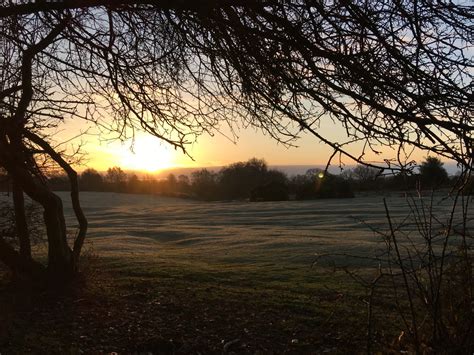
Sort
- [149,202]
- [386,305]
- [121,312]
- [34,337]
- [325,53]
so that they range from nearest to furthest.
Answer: [325,53] < [34,337] < [121,312] < [386,305] < [149,202]

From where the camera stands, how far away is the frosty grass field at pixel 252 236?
55.5 ft

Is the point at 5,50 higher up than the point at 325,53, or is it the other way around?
the point at 5,50

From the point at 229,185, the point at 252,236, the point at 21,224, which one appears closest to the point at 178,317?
the point at 21,224

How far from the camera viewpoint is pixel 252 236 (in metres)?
26.1

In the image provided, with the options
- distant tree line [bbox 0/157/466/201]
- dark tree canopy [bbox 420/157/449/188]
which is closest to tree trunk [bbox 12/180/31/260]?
dark tree canopy [bbox 420/157/449/188]

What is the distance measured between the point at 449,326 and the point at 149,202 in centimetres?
6345

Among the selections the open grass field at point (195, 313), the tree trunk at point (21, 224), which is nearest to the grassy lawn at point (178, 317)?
the open grass field at point (195, 313)

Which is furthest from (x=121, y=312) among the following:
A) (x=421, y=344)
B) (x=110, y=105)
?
(x=421, y=344)

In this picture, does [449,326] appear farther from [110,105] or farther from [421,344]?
[110,105]

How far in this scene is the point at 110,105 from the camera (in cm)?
655

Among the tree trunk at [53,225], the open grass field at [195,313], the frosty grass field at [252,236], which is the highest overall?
the tree trunk at [53,225]

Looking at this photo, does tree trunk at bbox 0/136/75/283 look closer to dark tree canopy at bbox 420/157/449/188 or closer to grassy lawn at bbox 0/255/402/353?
grassy lawn at bbox 0/255/402/353

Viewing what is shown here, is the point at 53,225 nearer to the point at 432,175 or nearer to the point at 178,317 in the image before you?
the point at 178,317

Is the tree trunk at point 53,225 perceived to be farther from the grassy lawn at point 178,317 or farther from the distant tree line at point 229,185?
the distant tree line at point 229,185
